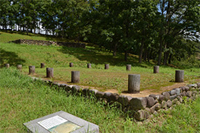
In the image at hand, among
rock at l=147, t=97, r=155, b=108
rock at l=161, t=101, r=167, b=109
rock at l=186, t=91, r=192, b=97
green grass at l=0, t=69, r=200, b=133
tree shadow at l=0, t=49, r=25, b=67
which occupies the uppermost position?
tree shadow at l=0, t=49, r=25, b=67

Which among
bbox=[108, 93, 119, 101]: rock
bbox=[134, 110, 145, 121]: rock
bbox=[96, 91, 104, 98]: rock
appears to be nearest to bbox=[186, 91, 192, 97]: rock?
bbox=[134, 110, 145, 121]: rock

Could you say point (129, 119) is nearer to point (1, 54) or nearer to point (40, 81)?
point (40, 81)

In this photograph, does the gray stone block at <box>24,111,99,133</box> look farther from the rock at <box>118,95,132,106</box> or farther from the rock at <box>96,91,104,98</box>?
the rock at <box>96,91,104,98</box>

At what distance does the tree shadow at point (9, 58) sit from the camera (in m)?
15.4

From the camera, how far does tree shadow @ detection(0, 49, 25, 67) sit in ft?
50.5

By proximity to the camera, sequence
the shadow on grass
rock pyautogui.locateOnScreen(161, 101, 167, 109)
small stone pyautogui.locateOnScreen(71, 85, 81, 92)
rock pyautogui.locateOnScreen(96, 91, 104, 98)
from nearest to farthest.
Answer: rock pyautogui.locateOnScreen(161, 101, 167, 109)
rock pyautogui.locateOnScreen(96, 91, 104, 98)
small stone pyautogui.locateOnScreen(71, 85, 81, 92)
the shadow on grass

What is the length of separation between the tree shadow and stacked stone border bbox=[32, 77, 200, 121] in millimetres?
12142

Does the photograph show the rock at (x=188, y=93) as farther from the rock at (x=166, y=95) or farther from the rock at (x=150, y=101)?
the rock at (x=150, y=101)

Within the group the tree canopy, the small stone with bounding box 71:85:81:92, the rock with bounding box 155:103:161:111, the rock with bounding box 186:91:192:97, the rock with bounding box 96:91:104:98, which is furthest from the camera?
the tree canopy

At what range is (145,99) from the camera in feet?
12.9

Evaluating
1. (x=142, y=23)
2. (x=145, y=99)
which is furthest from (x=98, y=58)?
(x=145, y=99)

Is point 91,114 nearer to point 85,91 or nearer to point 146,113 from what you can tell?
point 85,91

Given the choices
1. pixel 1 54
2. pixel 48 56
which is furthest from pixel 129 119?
pixel 1 54

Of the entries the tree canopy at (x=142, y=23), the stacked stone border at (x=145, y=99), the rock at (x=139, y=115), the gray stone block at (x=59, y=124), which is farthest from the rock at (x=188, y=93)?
the tree canopy at (x=142, y=23)
